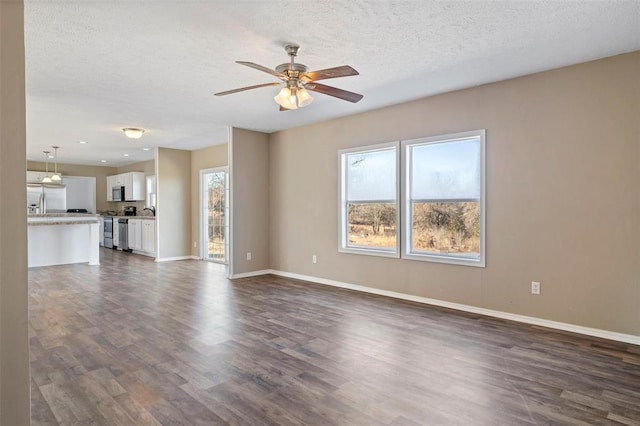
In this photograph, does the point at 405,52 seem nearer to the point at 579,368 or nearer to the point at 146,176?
the point at 579,368

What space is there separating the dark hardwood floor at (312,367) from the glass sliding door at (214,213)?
344 centimetres

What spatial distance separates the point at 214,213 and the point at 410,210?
503 centimetres

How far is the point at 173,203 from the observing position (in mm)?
8383

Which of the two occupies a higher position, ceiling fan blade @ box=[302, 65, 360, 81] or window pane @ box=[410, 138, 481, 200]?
ceiling fan blade @ box=[302, 65, 360, 81]

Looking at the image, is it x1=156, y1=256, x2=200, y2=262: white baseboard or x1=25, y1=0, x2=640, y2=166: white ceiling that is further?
x1=156, y1=256, x2=200, y2=262: white baseboard

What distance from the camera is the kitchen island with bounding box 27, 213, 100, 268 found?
23.9 ft

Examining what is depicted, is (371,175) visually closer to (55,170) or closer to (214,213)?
(214,213)

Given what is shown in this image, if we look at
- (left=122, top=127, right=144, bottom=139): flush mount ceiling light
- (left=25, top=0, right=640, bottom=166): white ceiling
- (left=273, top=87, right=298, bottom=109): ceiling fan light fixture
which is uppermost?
(left=25, top=0, right=640, bottom=166): white ceiling

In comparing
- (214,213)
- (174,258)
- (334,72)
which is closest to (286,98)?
(334,72)

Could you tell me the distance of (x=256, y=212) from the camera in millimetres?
6500

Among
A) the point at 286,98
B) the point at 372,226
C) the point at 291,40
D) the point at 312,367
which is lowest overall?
the point at 312,367

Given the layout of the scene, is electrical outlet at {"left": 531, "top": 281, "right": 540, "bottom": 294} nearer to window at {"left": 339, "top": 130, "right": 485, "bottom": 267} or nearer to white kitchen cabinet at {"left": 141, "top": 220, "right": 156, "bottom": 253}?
window at {"left": 339, "top": 130, "right": 485, "bottom": 267}

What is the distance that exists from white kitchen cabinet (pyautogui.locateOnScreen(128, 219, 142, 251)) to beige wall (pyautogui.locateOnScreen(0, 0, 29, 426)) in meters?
8.55

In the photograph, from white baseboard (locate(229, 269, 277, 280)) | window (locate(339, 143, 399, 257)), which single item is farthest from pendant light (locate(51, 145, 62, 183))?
window (locate(339, 143, 399, 257))
